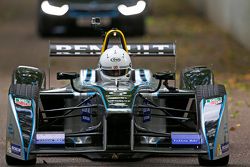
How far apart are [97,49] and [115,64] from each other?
138cm

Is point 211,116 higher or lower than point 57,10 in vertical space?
lower

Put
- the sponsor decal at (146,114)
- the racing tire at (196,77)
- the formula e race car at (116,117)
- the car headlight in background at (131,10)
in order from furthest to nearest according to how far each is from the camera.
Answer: the car headlight in background at (131,10) → the racing tire at (196,77) → the sponsor decal at (146,114) → the formula e race car at (116,117)

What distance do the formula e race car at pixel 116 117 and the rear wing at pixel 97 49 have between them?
50 cm

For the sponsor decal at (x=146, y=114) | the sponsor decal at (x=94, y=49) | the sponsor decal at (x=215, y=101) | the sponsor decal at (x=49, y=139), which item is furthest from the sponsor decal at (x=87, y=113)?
the sponsor decal at (x=94, y=49)

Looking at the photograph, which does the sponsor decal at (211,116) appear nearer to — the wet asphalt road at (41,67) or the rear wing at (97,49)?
the wet asphalt road at (41,67)

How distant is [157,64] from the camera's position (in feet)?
70.5

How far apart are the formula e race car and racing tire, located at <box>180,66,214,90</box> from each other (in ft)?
0.13

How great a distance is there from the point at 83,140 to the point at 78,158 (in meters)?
0.52

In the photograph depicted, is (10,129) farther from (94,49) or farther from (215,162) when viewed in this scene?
(94,49)

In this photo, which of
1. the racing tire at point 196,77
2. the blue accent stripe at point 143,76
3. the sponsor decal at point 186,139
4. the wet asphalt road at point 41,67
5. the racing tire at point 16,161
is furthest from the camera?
the racing tire at point 196,77

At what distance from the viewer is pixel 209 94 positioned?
10773 mm

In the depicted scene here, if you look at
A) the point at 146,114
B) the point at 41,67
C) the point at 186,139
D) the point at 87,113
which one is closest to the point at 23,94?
the point at 87,113

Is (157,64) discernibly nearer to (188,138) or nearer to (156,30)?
(156,30)

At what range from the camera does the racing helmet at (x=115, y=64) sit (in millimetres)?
11148
